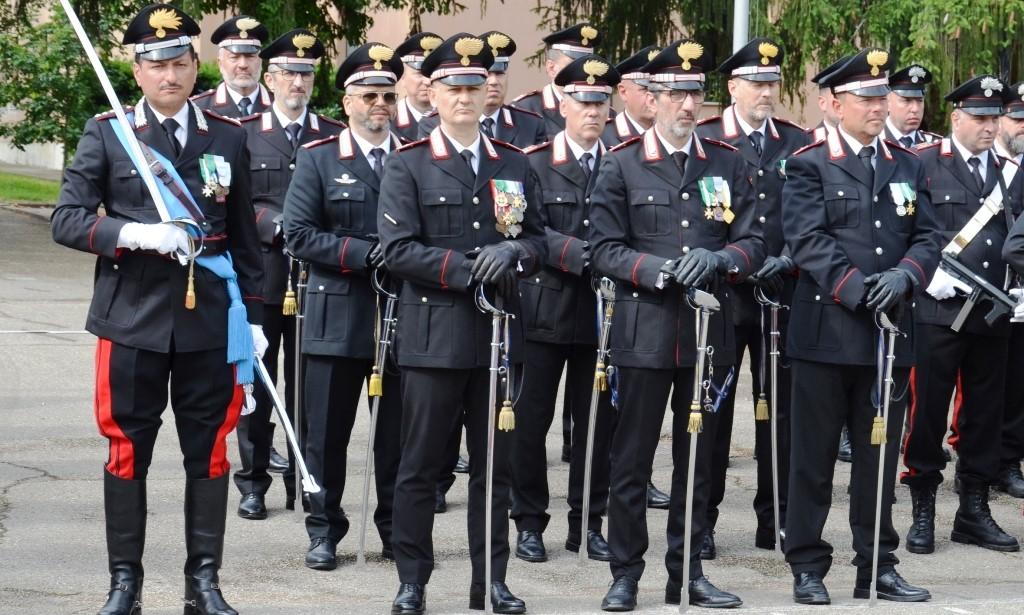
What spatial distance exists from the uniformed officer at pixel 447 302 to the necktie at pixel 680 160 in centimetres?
66

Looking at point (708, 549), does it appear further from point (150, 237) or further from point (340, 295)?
point (150, 237)

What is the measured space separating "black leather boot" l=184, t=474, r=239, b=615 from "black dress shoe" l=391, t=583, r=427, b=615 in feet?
2.00

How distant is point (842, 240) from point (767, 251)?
1.15m

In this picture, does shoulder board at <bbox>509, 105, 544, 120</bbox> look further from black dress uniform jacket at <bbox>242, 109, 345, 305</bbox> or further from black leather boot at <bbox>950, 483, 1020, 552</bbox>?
black leather boot at <bbox>950, 483, 1020, 552</bbox>

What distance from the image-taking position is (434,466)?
657 centimetres

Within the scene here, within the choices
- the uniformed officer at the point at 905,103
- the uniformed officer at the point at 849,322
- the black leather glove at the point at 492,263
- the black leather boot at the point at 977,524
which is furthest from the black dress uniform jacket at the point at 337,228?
the uniformed officer at the point at 905,103

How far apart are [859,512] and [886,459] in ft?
0.80

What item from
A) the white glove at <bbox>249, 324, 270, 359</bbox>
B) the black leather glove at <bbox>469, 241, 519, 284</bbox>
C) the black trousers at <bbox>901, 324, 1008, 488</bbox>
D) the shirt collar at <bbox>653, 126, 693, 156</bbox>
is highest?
the shirt collar at <bbox>653, 126, 693, 156</bbox>

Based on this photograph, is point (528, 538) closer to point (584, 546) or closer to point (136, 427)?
point (584, 546)

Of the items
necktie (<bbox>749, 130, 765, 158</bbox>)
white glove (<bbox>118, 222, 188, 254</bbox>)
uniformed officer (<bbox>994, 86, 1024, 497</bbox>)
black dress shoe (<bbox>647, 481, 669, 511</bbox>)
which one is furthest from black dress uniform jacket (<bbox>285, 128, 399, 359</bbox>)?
uniformed officer (<bbox>994, 86, 1024, 497</bbox>)

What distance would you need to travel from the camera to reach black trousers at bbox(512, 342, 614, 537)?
25.5 ft

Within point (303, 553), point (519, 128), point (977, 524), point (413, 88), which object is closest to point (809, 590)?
point (977, 524)

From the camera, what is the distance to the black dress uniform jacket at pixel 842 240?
6.88 m

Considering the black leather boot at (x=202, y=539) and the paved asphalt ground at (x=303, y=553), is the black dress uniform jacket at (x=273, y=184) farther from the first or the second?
the black leather boot at (x=202, y=539)
